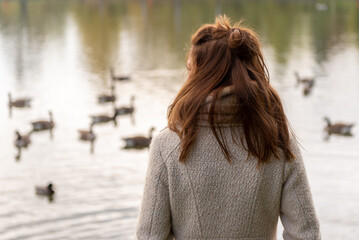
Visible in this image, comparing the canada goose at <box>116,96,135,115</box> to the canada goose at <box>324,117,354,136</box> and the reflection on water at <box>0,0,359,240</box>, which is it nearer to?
the reflection on water at <box>0,0,359,240</box>

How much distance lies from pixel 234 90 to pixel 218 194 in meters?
0.34

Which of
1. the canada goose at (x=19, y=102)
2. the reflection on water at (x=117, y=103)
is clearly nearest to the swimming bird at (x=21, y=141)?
the reflection on water at (x=117, y=103)

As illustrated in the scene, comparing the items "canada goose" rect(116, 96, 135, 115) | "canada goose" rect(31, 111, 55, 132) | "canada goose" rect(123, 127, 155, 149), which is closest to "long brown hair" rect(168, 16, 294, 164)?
"canada goose" rect(123, 127, 155, 149)

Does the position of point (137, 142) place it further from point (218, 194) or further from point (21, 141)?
point (218, 194)

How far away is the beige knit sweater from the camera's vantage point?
7.13 ft

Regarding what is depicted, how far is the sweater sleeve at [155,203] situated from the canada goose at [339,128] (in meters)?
10.1

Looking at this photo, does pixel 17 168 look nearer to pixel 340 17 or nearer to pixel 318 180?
pixel 318 180

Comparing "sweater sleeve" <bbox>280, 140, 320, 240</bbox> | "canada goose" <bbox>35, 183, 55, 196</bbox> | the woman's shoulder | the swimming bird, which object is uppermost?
the woman's shoulder

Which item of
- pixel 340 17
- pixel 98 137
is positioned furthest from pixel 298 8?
pixel 98 137

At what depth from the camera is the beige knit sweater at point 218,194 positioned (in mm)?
2172

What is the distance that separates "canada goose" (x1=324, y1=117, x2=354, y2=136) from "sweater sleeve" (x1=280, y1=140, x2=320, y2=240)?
9943mm

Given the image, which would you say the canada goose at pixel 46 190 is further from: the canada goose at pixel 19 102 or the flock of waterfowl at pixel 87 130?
the canada goose at pixel 19 102

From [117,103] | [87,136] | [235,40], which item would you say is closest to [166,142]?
[235,40]

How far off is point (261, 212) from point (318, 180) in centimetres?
717
